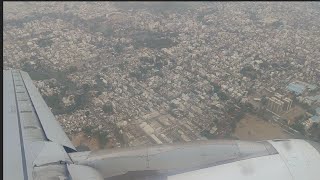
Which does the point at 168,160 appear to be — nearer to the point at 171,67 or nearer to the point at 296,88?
the point at 296,88

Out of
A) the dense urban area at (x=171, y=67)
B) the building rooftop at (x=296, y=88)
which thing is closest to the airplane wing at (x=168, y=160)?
the dense urban area at (x=171, y=67)

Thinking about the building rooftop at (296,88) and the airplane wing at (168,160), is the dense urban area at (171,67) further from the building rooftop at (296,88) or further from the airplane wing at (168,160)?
the airplane wing at (168,160)

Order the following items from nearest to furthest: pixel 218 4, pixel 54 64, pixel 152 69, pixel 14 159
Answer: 1. pixel 14 159
2. pixel 152 69
3. pixel 54 64
4. pixel 218 4

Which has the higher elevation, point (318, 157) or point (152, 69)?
point (318, 157)

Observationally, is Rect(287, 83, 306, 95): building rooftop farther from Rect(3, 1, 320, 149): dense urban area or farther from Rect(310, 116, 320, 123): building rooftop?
Rect(310, 116, 320, 123): building rooftop

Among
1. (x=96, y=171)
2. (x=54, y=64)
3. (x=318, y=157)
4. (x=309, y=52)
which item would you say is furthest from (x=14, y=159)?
(x=309, y=52)

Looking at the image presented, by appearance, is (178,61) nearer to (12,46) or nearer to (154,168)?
(12,46)

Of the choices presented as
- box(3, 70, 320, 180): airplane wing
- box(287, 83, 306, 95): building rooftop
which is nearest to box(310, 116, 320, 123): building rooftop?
box(287, 83, 306, 95): building rooftop
